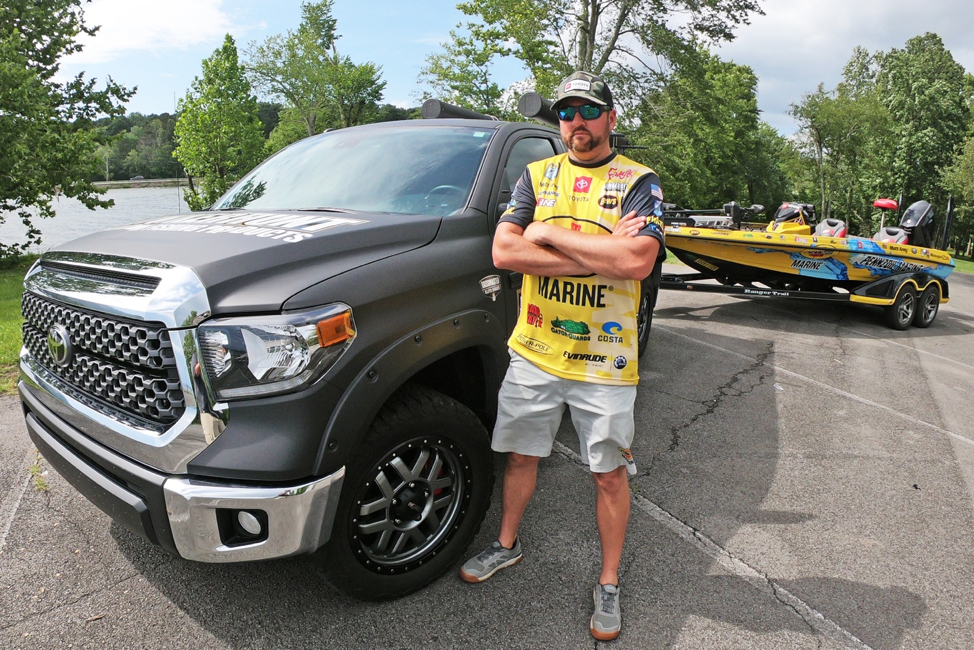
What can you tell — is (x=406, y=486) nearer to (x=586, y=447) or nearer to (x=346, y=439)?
(x=346, y=439)

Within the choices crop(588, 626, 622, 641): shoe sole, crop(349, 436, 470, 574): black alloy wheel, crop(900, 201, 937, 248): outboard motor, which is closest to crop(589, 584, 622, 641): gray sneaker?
crop(588, 626, 622, 641): shoe sole

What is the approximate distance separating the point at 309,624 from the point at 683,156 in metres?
30.1

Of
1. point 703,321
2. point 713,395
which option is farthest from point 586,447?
point 703,321

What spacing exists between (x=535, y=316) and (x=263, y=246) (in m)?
1.07

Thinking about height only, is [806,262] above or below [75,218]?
above

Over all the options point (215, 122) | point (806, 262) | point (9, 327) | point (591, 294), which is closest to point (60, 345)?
point (591, 294)

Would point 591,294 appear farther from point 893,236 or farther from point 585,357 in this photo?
point 893,236

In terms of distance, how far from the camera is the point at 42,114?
1308cm

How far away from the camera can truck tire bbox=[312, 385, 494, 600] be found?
7.24 ft

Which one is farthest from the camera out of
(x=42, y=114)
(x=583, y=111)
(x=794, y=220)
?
(x=42, y=114)

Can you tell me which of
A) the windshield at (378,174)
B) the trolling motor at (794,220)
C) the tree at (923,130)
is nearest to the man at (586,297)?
the windshield at (378,174)

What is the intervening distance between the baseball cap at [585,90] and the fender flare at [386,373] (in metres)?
0.95

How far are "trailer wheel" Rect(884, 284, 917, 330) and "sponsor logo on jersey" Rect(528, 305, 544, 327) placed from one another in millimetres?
7562

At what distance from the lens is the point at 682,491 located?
11.6ft
